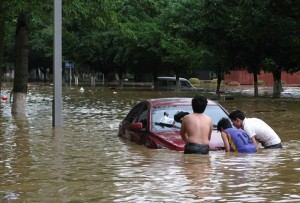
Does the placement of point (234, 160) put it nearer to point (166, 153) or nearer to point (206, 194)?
point (166, 153)

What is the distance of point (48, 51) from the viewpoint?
77438 millimetres

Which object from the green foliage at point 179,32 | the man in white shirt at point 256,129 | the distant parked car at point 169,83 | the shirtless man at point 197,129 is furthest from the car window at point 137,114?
the distant parked car at point 169,83

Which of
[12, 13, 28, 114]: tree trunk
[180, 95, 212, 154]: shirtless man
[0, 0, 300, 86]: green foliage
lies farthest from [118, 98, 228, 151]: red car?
[12, 13, 28, 114]: tree trunk

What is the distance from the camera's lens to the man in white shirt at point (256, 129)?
448 inches

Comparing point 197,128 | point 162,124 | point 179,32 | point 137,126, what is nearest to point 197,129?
point 197,128

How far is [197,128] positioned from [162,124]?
2.66 meters

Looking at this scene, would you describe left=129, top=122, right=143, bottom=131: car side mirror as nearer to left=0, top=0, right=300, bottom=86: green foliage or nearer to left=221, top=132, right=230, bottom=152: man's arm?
left=221, top=132, right=230, bottom=152: man's arm

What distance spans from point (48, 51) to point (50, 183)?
69.8 m

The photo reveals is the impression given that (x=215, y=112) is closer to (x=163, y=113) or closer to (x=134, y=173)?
(x=163, y=113)

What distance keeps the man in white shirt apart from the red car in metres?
0.58

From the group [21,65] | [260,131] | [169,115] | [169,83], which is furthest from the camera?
[169,83]

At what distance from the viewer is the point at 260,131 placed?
39.2 feet

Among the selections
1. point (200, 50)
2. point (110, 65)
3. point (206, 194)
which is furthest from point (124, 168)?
point (110, 65)

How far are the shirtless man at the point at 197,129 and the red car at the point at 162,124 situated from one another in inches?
49.9
